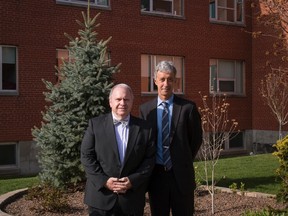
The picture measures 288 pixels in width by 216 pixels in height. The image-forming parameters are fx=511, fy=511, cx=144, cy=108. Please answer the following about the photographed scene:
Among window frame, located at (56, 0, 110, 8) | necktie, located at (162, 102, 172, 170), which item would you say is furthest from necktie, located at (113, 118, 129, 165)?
window frame, located at (56, 0, 110, 8)

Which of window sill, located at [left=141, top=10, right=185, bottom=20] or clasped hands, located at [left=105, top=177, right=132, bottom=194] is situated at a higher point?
window sill, located at [left=141, top=10, right=185, bottom=20]

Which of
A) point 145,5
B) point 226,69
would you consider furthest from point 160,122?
point 226,69

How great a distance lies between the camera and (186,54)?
67.4ft

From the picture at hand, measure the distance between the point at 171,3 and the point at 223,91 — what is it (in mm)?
4494

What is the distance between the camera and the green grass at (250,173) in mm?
10445

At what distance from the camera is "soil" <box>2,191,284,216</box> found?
7.71 meters

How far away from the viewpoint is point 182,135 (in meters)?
4.86

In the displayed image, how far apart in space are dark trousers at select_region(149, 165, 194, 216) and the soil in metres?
2.64

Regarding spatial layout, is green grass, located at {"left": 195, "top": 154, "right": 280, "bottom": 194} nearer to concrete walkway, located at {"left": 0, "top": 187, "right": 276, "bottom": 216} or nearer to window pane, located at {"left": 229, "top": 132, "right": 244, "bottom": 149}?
concrete walkway, located at {"left": 0, "top": 187, "right": 276, "bottom": 216}

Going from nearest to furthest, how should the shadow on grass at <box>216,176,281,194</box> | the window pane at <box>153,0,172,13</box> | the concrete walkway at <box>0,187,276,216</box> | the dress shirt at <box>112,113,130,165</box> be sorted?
1. the dress shirt at <box>112,113,130,165</box>
2. the concrete walkway at <box>0,187,276,216</box>
3. the shadow on grass at <box>216,176,281,194</box>
4. the window pane at <box>153,0,172,13</box>

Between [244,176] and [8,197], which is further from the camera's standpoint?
[244,176]

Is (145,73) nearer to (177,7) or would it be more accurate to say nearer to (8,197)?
(177,7)

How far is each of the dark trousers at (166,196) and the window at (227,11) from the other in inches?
687

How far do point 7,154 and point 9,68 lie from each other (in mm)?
2724
